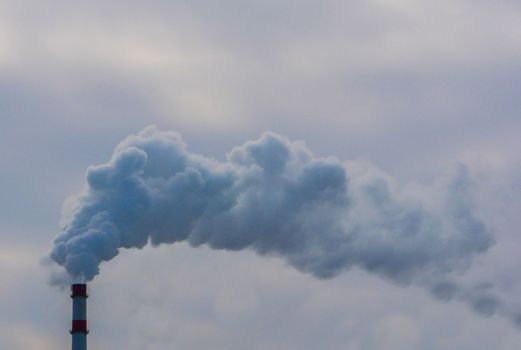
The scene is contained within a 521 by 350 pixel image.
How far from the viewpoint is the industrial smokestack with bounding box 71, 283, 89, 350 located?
79750 mm

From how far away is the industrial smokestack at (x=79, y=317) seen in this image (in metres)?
79.8

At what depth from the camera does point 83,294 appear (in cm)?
8019

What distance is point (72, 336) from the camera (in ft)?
262

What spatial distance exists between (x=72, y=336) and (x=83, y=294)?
126 inches

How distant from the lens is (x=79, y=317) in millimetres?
79938
